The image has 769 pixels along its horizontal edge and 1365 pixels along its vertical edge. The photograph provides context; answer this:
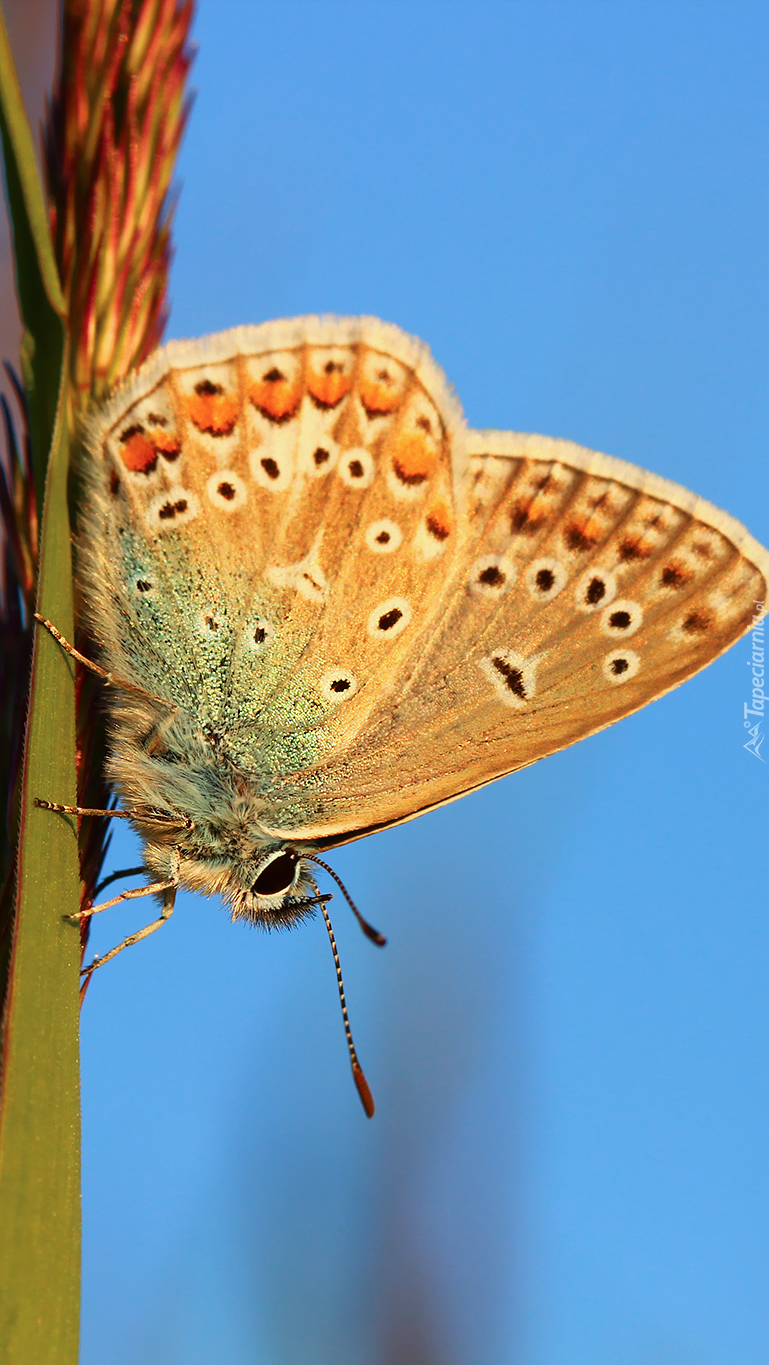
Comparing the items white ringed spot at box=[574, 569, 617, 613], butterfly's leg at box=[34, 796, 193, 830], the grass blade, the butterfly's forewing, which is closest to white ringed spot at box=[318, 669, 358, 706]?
the butterfly's forewing

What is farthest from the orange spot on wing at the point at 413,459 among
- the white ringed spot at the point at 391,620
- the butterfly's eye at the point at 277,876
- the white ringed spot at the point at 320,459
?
the butterfly's eye at the point at 277,876

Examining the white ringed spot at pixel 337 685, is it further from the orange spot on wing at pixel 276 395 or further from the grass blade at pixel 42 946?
the grass blade at pixel 42 946

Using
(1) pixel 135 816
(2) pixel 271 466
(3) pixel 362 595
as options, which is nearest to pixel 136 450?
(2) pixel 271 466

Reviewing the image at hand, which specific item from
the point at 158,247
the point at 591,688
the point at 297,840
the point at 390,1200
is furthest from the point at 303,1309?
the point at 158,247

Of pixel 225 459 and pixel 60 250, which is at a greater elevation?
pixel 60 250

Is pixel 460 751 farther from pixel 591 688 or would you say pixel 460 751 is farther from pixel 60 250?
pixel 60 250
